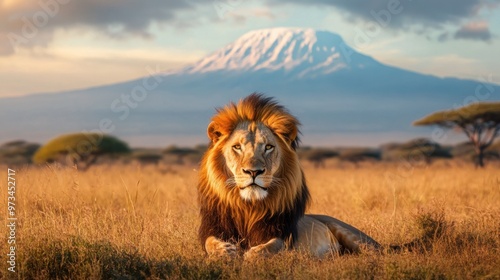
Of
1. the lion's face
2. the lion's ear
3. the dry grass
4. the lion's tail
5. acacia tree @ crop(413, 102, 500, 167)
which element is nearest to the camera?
the dry grass

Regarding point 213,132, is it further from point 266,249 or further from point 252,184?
point 266,249

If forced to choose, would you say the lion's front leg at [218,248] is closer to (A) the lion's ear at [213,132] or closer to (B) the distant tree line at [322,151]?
(A) the lion's ear at [213,132]

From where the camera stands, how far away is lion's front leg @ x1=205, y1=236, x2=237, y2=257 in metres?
7.00

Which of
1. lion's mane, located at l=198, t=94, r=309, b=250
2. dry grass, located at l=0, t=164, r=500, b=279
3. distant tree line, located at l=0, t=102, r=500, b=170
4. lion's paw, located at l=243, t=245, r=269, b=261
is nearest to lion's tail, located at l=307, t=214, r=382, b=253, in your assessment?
dry grass, located at l=0, t=164, r=500, b=279

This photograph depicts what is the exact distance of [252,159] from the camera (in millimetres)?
6766

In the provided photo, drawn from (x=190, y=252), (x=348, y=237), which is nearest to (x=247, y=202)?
(x=190, y=252)

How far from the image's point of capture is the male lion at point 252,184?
6930 mm

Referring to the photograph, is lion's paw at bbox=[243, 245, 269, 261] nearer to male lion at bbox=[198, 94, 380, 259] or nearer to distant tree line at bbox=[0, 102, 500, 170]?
male lion at bbox=[198, 94, 380, 259]

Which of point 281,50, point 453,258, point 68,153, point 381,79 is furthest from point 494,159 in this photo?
point 381,79

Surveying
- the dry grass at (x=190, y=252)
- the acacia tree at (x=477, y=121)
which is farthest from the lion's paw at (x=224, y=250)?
the acacia tree at (x=477, y=121)

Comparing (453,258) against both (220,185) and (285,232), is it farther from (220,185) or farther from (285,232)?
(220,185)

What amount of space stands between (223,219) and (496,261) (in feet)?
8.21

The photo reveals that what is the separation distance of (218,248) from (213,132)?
1049 millimetres

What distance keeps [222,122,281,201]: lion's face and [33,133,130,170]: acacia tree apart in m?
30.8
